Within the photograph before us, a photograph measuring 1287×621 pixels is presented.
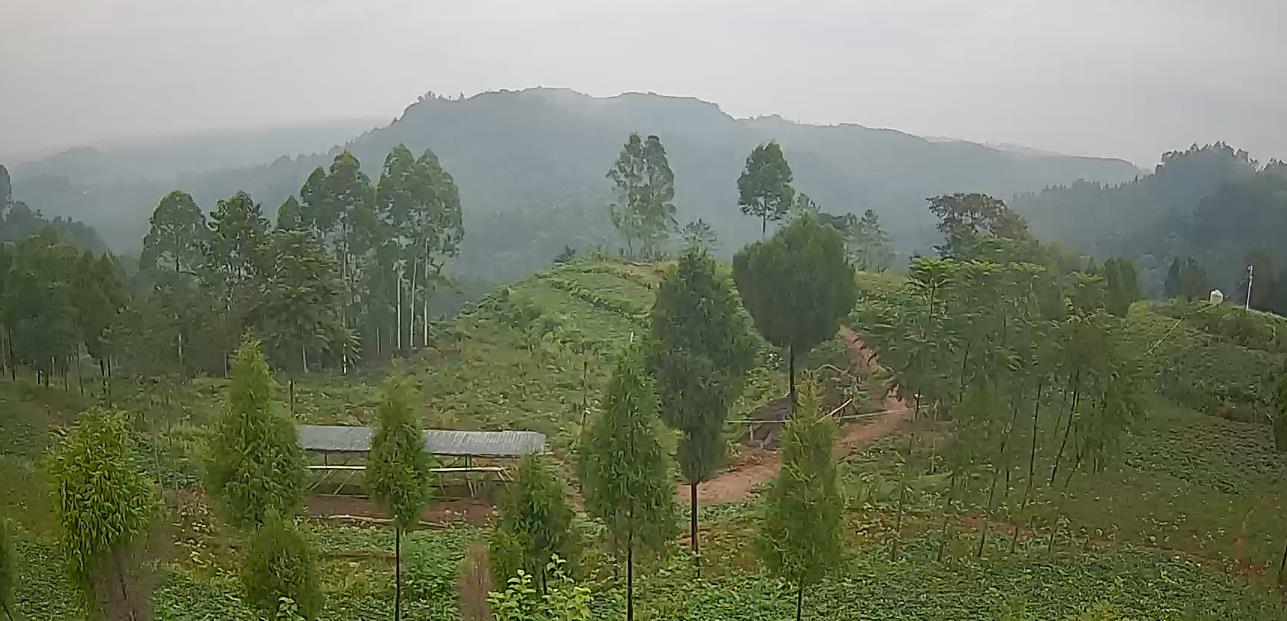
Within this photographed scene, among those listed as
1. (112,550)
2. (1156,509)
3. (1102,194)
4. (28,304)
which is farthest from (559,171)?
(112,550)

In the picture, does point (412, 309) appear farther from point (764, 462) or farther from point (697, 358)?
point (697, 358)

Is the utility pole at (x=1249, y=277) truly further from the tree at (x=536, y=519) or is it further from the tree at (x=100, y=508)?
the tree at (x=100, y=508)

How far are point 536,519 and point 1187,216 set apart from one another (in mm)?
52078

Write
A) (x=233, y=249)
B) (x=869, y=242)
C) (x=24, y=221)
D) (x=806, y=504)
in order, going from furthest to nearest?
(x=869, y=242) < (x=24, y=221) < (x=233, y=249) < (x=806, y=504)

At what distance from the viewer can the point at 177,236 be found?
27.3m

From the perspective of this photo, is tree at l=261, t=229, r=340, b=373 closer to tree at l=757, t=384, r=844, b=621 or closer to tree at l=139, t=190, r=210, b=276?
tree at l=139, t=190, r=210, b=276

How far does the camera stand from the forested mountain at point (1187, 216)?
143 ft

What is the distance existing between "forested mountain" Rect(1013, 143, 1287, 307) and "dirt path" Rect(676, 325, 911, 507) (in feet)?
74.3

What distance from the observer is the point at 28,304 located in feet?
74.7

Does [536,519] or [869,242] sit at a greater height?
[869,242]

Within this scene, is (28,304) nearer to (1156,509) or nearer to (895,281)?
(1156,509)

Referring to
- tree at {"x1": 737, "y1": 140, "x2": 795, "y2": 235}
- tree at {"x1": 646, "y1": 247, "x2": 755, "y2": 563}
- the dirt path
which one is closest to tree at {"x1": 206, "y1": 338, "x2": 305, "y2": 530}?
tree at {"x1": 646, "y1": 247, "x2": 755, "y2": 563}

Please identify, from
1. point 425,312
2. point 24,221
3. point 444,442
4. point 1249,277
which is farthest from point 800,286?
point 24,221

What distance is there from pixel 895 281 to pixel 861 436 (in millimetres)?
14731
